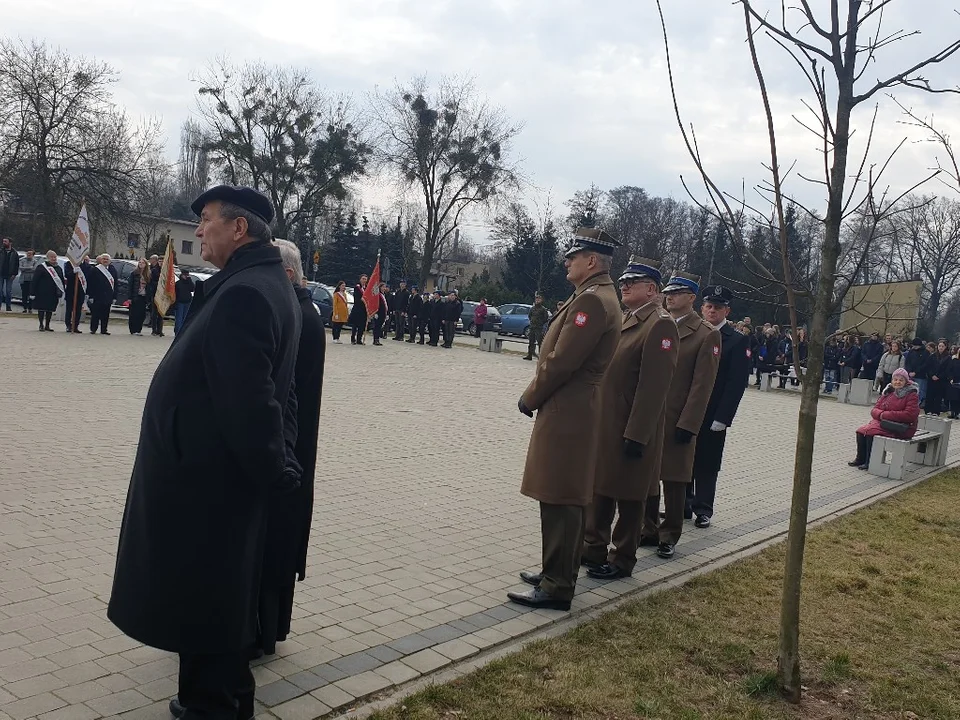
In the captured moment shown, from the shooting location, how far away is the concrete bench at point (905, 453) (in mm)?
11430

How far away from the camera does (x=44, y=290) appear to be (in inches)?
809

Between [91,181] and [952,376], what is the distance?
33494 mm

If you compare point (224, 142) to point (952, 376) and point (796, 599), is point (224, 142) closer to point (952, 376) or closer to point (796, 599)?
point (952, 376)

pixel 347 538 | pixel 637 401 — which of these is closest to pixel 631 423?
pixel 637 401

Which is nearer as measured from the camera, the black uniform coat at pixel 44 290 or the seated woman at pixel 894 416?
the seated woman at pixel 894 416

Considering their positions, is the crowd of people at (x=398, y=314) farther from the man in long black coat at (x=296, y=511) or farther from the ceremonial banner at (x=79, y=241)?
the man in long black coat at (x=296, y=511)

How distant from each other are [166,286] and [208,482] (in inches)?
797

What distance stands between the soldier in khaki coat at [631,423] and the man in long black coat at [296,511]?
2.32m

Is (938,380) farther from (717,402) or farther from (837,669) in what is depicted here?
(837,669)

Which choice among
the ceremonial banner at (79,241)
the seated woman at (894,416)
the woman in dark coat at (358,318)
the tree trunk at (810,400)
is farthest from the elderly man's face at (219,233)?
the woman in dark coat at (358,318)

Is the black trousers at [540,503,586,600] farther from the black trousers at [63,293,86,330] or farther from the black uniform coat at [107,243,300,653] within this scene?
the black trousers at [63,293,86,330]

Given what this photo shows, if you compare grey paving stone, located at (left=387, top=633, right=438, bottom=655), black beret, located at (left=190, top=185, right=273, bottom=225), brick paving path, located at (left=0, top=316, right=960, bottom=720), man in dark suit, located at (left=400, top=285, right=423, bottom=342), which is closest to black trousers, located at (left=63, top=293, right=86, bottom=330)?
brick paving path, located at (left=0, top=316, right=960, bottom=720)

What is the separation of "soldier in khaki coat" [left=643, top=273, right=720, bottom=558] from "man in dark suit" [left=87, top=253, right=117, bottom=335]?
17694 millimetres

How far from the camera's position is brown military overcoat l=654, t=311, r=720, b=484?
6.67 meters
